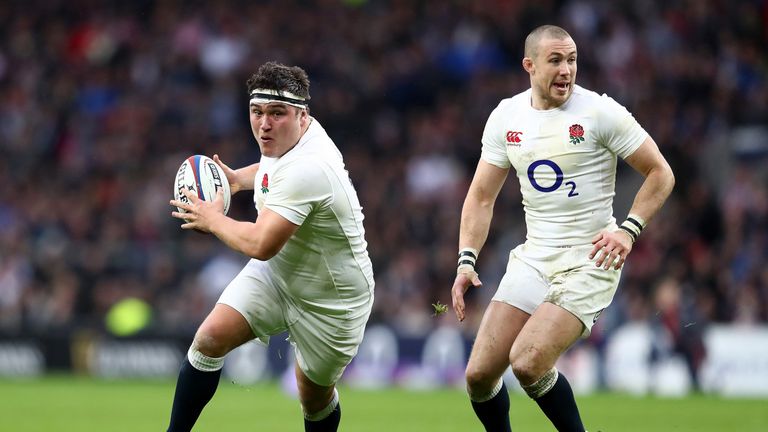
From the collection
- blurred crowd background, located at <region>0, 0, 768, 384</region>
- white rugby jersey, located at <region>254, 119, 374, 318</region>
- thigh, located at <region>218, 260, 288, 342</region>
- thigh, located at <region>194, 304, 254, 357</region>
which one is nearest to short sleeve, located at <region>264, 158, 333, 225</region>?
white rugby jersey, located at <region>254, 119, 374, 318</region>

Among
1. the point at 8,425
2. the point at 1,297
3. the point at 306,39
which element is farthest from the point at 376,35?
the point at 8,425

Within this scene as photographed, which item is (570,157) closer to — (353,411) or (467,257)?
(467,257)

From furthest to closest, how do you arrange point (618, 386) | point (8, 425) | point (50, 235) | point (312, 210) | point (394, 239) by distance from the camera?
point (50, 235), point (394, 239), point (618, 386), point (8, 425), point (312, 210)

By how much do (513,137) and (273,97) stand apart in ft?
4.67

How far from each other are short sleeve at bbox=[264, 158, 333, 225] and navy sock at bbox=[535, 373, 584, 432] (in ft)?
5.51

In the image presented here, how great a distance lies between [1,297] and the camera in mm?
17734

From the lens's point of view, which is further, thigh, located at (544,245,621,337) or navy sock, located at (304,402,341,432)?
navy sock, located at (304,402,341,432)

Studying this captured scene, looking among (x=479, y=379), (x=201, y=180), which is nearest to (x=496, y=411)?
(x=479, y=379)

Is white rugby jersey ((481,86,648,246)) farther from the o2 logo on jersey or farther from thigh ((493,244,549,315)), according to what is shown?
thigh ((493,244,549,315))

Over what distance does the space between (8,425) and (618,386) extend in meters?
7.25

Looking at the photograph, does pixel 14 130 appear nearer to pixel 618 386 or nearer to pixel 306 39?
pixel 306 39

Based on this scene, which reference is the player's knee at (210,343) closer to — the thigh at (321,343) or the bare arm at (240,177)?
the thigh at (321,343)

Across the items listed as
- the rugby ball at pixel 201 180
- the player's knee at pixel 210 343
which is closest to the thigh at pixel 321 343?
the player's knee at pixel 210 343

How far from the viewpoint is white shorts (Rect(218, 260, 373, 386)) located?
7.05m
